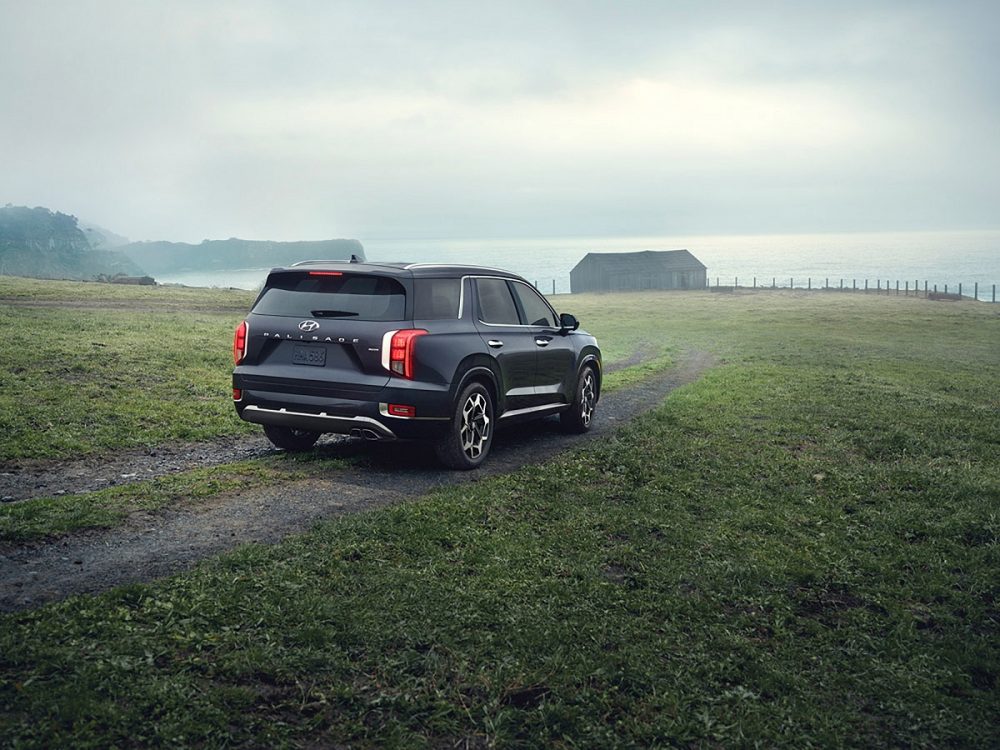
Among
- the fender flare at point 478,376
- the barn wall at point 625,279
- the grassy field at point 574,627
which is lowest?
the grassy field at point 574,627

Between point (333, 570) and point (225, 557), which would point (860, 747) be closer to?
point (333, 570)

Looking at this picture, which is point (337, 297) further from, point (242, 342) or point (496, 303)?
point (496, 303)

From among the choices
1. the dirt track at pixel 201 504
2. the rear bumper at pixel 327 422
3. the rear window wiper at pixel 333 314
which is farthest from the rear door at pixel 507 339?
the rear bumper at pixel 327 422

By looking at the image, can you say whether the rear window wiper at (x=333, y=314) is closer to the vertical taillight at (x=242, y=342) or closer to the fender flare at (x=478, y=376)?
the vertical taillight at (x=242, y=342)

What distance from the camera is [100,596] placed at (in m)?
5.02

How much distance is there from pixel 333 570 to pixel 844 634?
3.07 meters

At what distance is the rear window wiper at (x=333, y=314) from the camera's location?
8.73m

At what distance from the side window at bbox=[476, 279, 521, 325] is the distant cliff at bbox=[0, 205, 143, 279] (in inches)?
6413

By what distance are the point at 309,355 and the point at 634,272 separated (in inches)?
3782

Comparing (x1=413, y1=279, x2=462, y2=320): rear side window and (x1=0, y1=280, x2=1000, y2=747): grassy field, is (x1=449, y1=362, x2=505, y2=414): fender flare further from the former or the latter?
(x1=0, y1=280, x2=1000, y2=747): grassy field

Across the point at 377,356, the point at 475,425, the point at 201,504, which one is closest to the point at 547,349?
the point at 475,425

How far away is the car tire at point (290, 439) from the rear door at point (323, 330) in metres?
1.18

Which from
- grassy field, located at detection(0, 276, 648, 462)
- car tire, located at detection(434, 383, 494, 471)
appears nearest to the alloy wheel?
car tire, located at detection(434, 383, 494, 471)

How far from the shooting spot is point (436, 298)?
9.10m
